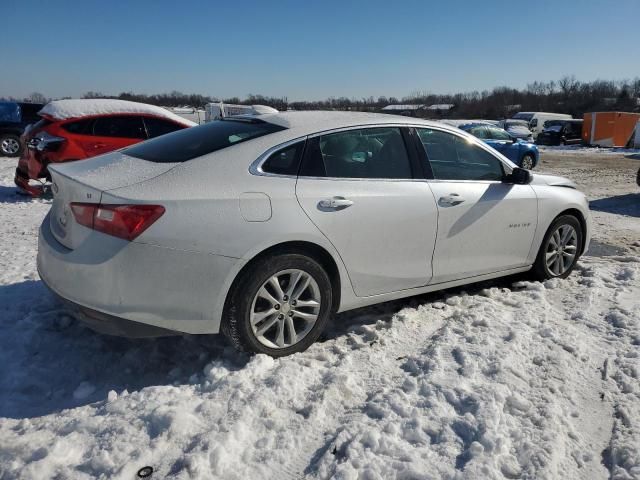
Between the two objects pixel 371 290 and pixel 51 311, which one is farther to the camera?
pixel 51 311

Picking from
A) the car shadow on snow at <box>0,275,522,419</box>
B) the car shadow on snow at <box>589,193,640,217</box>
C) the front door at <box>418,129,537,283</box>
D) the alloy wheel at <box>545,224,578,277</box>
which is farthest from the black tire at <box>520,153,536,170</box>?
→ the car shadow on snow at <box>0,275,522,419</box>

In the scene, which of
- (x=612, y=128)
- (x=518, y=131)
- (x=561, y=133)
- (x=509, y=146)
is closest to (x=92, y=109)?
(x=509, y=146)

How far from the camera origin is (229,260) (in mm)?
2859

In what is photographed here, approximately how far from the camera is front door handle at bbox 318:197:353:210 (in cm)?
320

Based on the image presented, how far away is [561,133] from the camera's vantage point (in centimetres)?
3275

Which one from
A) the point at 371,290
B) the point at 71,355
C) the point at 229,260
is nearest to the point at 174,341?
the point at 71,355

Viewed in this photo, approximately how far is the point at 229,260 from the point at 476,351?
1722mm

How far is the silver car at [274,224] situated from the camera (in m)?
2.75

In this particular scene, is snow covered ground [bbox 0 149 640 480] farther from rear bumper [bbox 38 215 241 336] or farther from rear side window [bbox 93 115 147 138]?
rear side window [bbox 93 115 147 138]

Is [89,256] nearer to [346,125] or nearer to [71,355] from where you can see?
[71,355]

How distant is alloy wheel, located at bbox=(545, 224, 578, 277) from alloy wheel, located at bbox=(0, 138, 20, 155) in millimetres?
15473

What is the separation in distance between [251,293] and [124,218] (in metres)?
0.81

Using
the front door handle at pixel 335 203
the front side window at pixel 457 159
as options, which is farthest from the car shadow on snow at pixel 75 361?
the front side window at pixel 457 159

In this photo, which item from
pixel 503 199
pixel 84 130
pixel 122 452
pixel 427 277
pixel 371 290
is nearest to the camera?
pixel 122 452
